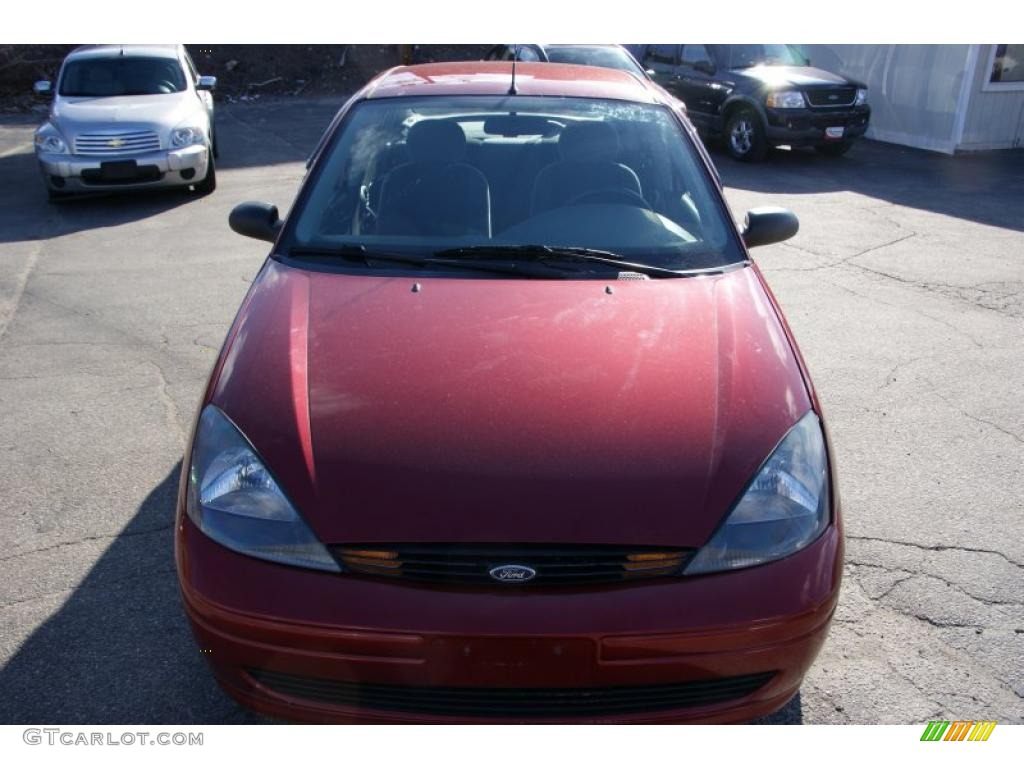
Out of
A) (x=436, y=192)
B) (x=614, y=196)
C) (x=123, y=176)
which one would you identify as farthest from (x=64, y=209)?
(x=614, y=196)

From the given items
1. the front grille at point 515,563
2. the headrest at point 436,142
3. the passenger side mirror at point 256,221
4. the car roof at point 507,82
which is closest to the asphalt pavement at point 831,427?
the front grille at point 515,563

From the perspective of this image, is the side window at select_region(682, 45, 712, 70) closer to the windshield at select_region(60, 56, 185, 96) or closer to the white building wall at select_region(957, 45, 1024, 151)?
the white building wall at select_region(957, 45, 1024, 151)

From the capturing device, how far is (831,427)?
4.52 meters

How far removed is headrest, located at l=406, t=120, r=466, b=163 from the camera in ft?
12.1

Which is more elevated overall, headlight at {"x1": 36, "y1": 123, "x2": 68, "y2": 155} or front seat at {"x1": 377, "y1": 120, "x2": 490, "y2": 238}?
front seat at {"x1": 377, "y1": 120, "x2": 490, "y2": 238}

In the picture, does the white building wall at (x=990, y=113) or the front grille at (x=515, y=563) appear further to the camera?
the white building wall at (x=990, y=113)

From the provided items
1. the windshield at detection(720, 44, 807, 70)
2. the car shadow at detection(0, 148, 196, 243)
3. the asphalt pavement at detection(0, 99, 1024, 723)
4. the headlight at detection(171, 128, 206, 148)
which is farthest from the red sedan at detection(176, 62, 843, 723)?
the windshield at detection(720, 44, 807, 70)

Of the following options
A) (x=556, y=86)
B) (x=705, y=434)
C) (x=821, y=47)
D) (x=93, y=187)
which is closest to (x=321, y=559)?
(x=705, y=434)

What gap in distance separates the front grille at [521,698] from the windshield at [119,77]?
982 centimetres

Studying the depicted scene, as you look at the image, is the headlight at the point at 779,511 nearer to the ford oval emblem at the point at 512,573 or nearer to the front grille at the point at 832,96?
the ford oval emblem at the point at 512,573

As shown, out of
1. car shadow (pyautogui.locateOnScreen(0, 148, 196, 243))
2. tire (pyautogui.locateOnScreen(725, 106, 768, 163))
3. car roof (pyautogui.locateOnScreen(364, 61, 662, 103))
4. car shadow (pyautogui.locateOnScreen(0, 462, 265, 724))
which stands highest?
car roof (pyautogui.locateOnScreen(364, 61, 662, 103))

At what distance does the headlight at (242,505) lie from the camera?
2268 mm

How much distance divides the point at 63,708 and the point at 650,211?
2.57 metres

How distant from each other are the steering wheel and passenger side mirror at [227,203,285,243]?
1211 mm
